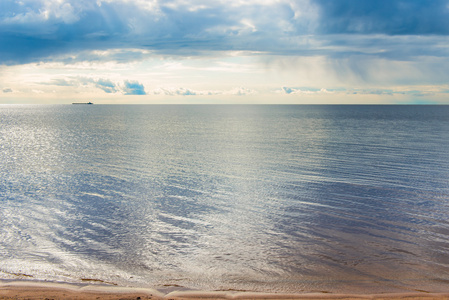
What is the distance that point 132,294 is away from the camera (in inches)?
421

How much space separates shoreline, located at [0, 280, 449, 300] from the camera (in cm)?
1039

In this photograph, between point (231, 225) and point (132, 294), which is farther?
point (231, 225)

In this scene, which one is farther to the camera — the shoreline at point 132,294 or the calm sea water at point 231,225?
the calm sea water at point 231,225

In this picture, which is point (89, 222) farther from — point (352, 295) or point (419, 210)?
point (419, 210)

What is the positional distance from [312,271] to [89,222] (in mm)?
11192

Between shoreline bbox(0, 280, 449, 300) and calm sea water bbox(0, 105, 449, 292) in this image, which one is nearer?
shoreline bbox(0, 280, 449, 300)

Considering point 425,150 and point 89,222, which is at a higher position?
point 425,150

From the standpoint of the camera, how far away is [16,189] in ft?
80.3

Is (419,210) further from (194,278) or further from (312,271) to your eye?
(194,278)

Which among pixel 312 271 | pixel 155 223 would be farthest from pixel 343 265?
pixel 155 223

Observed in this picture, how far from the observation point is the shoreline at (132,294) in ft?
34.1

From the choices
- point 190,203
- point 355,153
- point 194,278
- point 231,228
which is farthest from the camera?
point 355,153

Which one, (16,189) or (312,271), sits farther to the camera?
(16,189)

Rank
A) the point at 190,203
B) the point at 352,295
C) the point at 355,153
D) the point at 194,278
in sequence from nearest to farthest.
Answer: the point at 352,295, the point at 194,278, the point at 190,203, the point at 355,153
